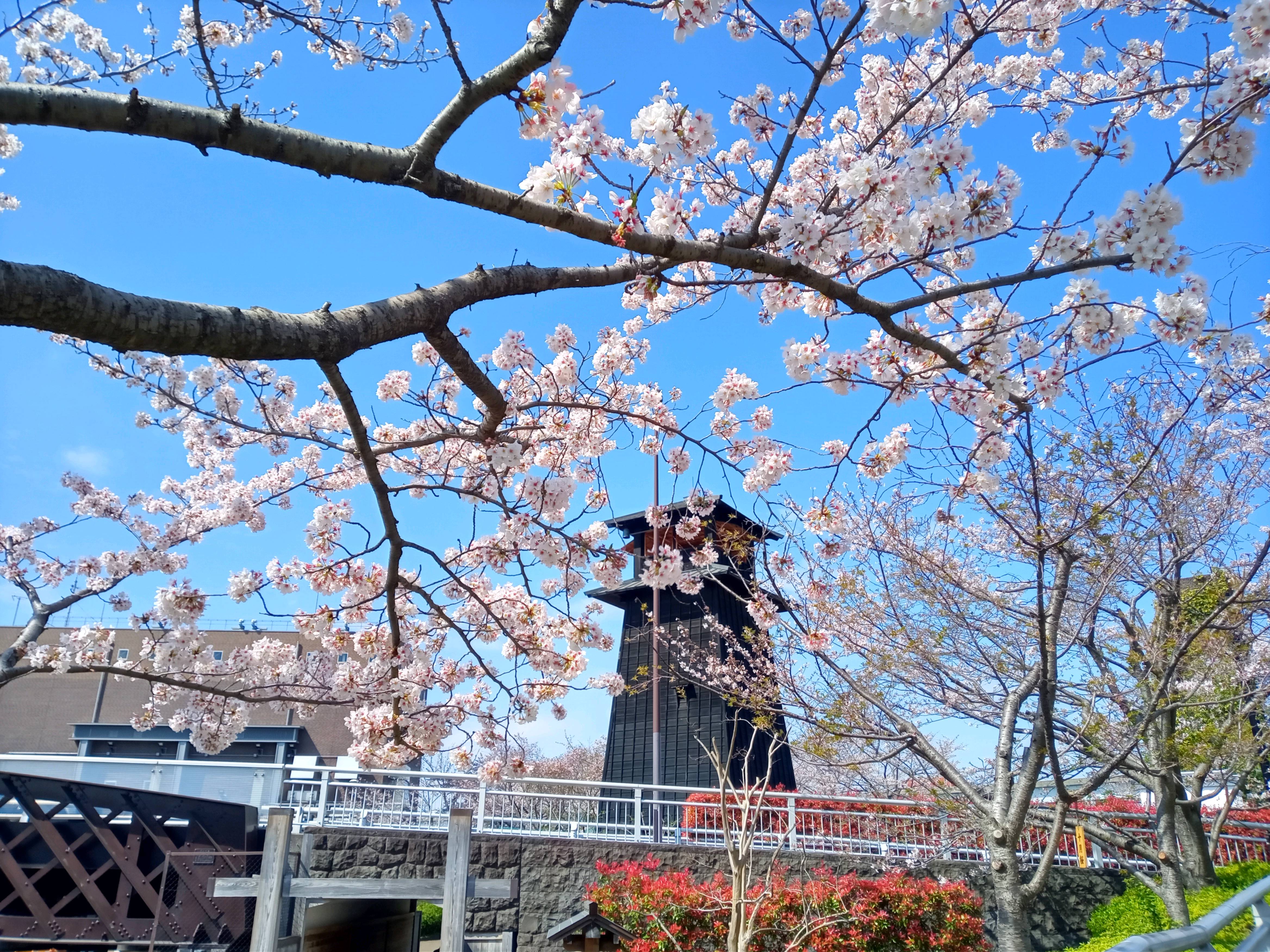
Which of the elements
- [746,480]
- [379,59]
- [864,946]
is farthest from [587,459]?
[864,946]

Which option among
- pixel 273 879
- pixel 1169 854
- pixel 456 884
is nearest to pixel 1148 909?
pixel 1169 854

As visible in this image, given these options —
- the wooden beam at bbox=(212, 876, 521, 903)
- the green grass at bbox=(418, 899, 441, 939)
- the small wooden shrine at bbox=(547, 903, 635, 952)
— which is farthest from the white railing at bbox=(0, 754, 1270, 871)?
the green grass at bbox=(418, 899, 441, 939)

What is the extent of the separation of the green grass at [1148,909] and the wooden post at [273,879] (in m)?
7.92

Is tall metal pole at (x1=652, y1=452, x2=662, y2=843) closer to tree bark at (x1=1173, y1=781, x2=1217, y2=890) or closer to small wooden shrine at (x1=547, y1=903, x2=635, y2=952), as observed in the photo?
small wooden shrine at (x1=547, y1=903, x2=635, y2=952)

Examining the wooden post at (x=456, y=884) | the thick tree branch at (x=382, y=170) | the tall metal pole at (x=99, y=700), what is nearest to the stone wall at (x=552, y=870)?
the wooden post at (x=456, y=884)

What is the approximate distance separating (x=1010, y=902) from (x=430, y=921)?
12.4 meters

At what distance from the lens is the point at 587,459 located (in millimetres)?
5961

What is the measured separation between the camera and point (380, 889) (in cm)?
590

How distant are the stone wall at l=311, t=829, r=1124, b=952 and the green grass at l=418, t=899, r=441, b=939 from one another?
5527mm

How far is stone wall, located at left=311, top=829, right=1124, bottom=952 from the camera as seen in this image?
31.2 feet

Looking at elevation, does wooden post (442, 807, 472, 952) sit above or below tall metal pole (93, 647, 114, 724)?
below

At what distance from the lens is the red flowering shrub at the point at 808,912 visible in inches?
338

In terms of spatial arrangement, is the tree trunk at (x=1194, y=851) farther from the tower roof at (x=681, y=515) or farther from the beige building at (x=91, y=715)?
the beige building at (x=91, y=715)

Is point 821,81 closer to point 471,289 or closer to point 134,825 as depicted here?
point 471,289
